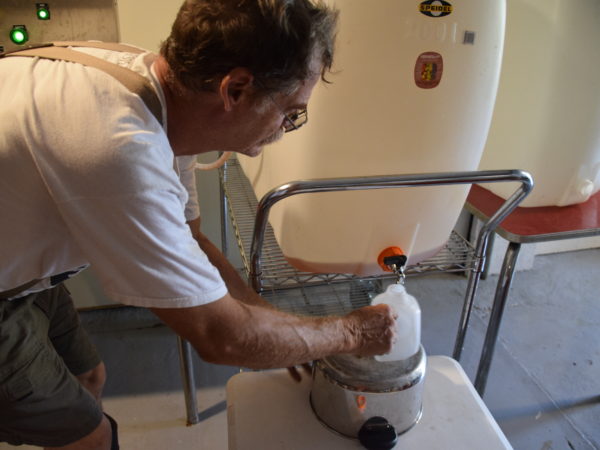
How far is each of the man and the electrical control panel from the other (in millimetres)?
811

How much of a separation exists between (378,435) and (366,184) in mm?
372

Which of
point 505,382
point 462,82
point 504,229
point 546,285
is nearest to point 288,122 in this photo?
point 462,82

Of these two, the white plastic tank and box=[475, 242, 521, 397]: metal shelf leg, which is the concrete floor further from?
the white plastic tank

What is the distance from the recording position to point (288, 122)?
68 centimetres

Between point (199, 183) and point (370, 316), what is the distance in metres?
1.12

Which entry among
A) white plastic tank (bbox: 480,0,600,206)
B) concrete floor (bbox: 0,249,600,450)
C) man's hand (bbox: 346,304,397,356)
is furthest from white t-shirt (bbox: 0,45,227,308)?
concrete floor (bbox: 0,249,600,450)

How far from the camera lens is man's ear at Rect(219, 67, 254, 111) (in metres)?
0.57

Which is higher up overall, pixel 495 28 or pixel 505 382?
pixel 495 28

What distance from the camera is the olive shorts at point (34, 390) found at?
0.75 metres

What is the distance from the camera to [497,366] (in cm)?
163

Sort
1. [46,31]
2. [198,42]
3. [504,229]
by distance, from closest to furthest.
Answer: [198,42]
[504,229]
[46,31]

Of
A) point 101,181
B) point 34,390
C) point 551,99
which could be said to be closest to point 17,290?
point 34,390

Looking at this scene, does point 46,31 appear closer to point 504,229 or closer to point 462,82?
point 462,82

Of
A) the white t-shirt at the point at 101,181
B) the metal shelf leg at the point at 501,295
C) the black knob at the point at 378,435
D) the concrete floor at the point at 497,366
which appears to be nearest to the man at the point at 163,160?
the white t-shirt at the point at 101,181
